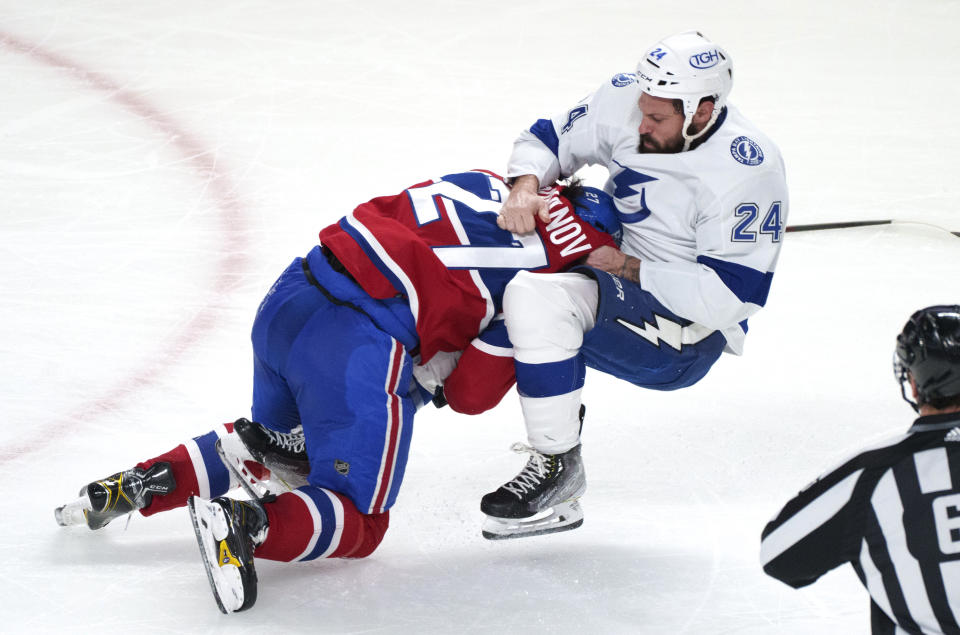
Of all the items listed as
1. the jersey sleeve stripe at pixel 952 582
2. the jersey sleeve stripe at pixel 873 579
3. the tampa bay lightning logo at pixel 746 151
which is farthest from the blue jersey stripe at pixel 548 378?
the jersey sleeve stripe at pixel 952 582

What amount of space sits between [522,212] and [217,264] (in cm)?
190

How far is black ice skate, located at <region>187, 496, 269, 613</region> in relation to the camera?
2348 millimetres

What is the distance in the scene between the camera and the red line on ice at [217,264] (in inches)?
129

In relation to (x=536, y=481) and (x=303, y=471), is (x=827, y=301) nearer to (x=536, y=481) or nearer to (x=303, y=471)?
(x=536, y=481)

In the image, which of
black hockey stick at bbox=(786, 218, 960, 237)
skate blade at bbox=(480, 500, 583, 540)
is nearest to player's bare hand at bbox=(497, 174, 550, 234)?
skate blade at bbox=(480, 500, 583, 540)

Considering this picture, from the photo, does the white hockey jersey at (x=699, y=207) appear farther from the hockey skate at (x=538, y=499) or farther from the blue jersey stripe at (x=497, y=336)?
the hockey skate at (x=538, y=499)

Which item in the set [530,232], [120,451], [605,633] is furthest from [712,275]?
[120,451]

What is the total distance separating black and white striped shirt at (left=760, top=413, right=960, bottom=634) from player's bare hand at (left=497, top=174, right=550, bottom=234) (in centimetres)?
116

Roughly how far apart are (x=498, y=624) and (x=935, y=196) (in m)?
3.55

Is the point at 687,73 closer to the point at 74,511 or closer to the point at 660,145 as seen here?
the point at 660,145

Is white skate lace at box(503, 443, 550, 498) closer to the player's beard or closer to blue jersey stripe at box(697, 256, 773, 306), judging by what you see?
blue jersey stripe at box(697, 256, 773, 306)

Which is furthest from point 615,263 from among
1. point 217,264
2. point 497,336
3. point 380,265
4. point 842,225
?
point 842,225

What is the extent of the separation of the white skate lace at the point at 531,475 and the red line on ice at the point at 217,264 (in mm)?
1349

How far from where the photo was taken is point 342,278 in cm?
273
